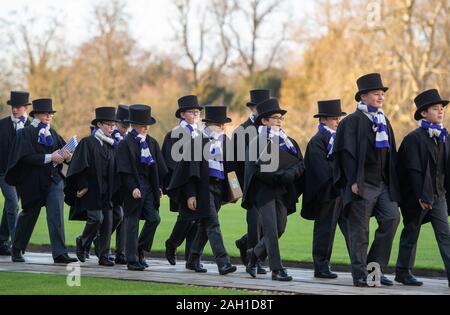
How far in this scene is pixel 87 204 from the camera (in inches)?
584

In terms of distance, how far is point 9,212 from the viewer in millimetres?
16156

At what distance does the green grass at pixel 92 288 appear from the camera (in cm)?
1049

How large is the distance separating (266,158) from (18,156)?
15.0 feet

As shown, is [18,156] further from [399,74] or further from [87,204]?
[399,74]

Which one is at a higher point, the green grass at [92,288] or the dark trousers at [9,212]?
the dark trousers at [9,212]

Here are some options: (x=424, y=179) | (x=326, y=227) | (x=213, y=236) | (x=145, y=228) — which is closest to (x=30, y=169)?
(x=145, y=228)

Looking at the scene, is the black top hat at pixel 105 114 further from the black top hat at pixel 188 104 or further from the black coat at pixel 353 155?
the black coat at pixel 353 155

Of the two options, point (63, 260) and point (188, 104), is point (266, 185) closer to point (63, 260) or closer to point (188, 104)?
point (188, 104)

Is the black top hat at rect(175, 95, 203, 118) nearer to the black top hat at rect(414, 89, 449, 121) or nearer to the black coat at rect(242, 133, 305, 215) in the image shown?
the black coat at rect(242, 133, 305, 215)

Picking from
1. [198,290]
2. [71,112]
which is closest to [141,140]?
[198,290]

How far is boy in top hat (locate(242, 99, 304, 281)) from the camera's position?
12.2m

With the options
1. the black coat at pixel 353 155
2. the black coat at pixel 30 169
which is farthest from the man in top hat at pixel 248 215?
the black coat at pixel 30 169

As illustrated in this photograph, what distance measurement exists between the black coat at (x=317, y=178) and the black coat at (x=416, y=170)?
1.10m

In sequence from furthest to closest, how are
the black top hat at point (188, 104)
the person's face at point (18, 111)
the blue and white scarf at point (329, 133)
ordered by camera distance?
the person's face at point (18, 111), the black top hat at point (188, 104), the blue and white scarf at point (329, 133)
